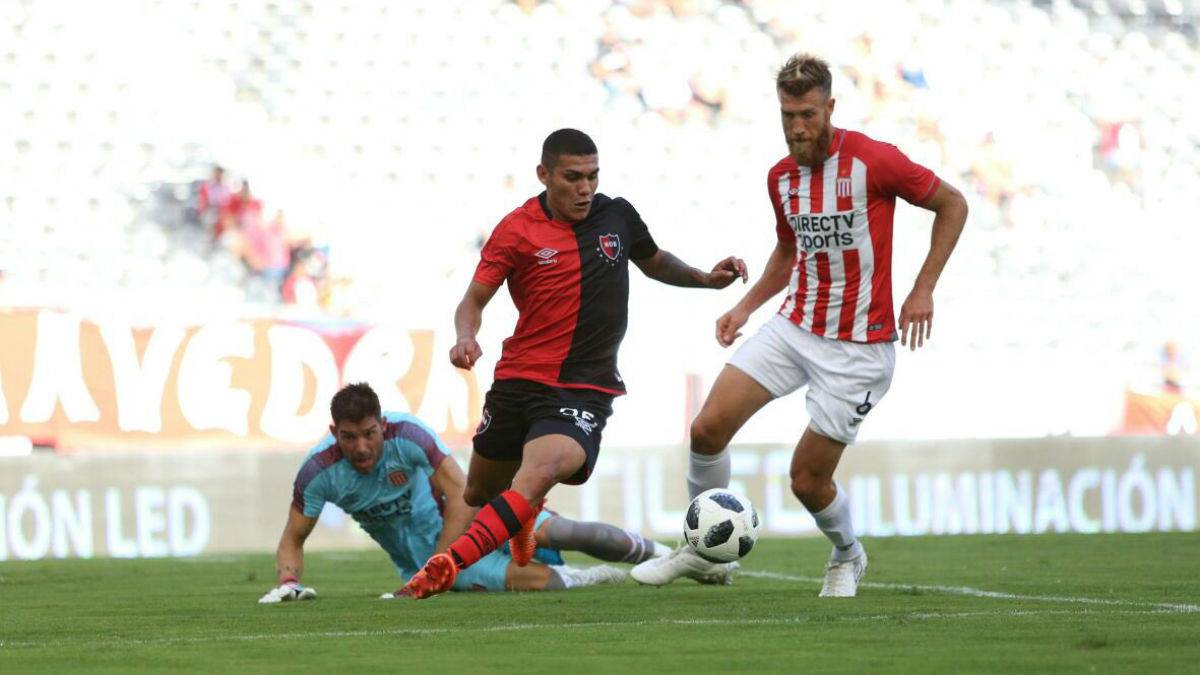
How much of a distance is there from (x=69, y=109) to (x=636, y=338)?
17.7 feet

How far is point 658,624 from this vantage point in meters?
5.86

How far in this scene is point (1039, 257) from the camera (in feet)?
59.6

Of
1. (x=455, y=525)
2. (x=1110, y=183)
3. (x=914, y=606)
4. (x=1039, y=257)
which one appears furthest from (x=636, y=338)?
(x=914, y=606)

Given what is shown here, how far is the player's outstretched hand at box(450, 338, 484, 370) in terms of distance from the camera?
621cm

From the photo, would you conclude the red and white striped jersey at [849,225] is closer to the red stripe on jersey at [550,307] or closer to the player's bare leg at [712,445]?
the player's bare leg at [712,445]

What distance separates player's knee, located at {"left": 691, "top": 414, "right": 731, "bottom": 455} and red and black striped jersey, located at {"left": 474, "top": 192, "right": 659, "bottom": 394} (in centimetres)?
34

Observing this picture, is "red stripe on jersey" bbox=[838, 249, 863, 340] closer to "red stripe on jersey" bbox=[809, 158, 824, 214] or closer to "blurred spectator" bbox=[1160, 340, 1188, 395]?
"red stripe on jersey" bbox=[809, 158, 824, 214]

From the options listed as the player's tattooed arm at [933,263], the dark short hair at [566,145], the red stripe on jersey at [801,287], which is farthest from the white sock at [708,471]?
the dark short hair at [566,145]

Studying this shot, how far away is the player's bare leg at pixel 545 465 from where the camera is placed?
6352 millimetres

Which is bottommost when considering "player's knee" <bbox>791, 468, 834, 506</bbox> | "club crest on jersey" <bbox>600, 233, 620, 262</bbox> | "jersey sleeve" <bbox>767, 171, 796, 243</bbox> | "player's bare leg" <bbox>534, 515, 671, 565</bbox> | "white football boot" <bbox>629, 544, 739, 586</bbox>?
"white football boot" <bbox>629, 544, 739, 586</bbox>

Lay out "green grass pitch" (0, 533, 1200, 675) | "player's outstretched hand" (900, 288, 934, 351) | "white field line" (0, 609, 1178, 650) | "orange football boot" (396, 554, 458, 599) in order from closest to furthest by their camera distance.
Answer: "green grass pitch" (0, 533, 1200, 675) < "white field line" (0, 609, 1178, 650) < "orange football boot" (396, 554, 458, 599) < "player's outstretched hand" (900, 288, 934, 351)

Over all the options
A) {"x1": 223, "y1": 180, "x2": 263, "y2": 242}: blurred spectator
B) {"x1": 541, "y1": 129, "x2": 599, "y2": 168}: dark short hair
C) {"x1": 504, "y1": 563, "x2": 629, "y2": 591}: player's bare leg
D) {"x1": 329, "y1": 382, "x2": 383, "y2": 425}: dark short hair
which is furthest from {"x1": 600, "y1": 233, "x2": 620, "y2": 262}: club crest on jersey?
{"x1": 223, "y1": 180, "x2": 263, "y2": 242}: blurred spectator

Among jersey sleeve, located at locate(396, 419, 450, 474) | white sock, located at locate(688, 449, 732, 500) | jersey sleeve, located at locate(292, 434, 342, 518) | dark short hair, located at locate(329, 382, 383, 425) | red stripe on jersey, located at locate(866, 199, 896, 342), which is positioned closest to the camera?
red stripe on jersey, located at locate(866, 199, 896, 342)

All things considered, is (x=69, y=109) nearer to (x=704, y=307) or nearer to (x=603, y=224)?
(x=704, y=307)
